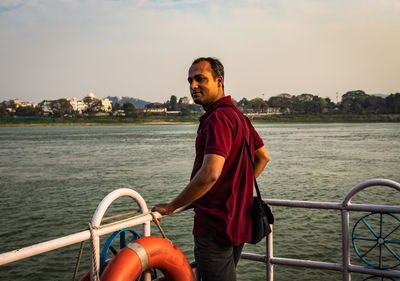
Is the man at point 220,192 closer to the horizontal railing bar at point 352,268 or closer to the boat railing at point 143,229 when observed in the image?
the boat railing at point 143,229

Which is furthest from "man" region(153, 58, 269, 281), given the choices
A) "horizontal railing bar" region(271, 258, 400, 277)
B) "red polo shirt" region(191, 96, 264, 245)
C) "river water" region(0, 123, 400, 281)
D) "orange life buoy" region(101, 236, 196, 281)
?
"river water" region(0, 123, 400, 281)

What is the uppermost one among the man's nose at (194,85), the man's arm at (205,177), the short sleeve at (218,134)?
the man's nose at (194,85)

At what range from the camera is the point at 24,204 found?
49.1ft

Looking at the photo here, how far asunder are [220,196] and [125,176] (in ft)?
66.3

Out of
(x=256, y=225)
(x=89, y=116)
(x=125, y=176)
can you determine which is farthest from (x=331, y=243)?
(x=89, y=116)

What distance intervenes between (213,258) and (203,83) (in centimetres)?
105

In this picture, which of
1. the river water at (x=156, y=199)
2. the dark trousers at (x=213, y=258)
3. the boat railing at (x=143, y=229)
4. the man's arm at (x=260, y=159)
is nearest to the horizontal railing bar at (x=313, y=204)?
the boat railing at (x=143, y=229)

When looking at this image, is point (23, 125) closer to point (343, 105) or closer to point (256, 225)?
point (343, 105)

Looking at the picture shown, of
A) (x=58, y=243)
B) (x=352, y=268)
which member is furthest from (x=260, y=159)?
(x=58, y=243)

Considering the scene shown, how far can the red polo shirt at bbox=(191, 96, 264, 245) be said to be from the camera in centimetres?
220

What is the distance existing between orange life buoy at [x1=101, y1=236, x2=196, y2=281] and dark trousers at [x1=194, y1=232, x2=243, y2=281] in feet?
0.30

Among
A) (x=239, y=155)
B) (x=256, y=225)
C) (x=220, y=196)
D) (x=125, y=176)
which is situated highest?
(x=239, y=155)

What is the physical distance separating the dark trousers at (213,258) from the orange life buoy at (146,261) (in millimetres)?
93

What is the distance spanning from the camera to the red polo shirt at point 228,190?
7.22 ft
